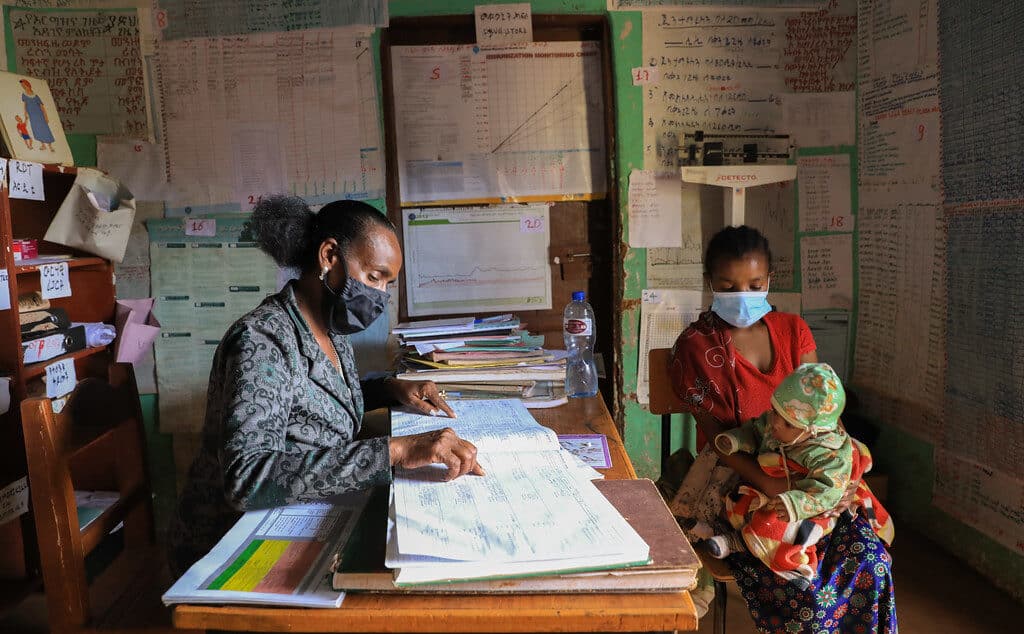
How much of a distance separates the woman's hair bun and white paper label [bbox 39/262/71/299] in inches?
43.9

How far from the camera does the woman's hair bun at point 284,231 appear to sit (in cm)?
157

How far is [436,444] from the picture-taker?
1.15m

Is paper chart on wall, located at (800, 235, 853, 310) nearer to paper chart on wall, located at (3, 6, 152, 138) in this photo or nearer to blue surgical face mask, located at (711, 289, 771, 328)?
blue surgical face mask, located at (711, 289, 771, 328)

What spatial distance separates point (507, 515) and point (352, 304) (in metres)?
A: 0.71

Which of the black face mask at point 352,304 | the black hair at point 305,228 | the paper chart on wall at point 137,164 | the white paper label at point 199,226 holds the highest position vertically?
the paper chart on wall at point 137,164

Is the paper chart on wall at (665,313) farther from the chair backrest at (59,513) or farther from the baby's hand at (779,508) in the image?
the chair backrest at (59,513)

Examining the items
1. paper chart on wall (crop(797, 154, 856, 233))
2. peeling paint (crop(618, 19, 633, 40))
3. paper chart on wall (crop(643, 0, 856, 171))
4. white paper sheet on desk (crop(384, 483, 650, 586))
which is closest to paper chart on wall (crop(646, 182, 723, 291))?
paper chart on wall (crop(643, 0, 856, 171))

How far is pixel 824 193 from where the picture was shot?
2.96 m

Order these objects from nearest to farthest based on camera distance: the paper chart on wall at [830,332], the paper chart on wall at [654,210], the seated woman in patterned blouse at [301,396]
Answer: the seated woman in patterned blouse at [301,396] < the paper chart on wall at [654,210] < the paper chart on wall at [830,332]

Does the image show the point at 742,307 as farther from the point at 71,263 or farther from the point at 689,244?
the point at 71,263

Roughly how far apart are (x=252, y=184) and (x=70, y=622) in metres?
1.96

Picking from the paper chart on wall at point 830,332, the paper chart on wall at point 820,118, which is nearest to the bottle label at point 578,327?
the paper chart on wall at point 830,332

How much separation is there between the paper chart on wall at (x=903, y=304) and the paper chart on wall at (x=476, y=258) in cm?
139

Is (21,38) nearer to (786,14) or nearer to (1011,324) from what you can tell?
(786,14)
